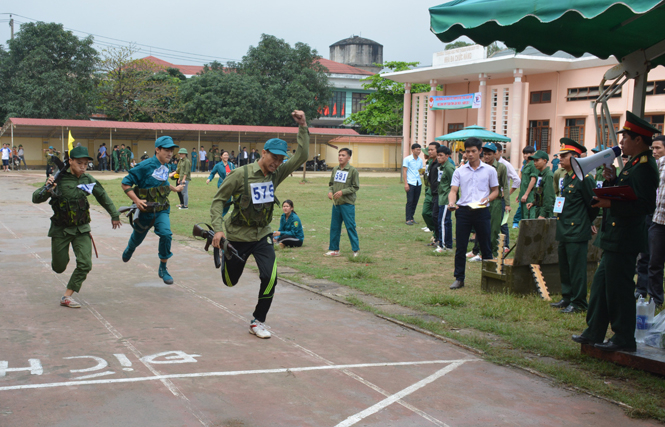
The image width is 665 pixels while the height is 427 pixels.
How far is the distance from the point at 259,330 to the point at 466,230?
3.73 metres

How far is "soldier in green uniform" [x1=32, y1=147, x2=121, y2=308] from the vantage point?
6770mm

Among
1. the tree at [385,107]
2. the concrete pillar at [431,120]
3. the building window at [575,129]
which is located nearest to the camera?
the building window at [575,129]

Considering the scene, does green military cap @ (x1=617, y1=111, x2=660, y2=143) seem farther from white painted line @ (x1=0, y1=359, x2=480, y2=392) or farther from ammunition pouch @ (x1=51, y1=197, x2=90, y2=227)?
ammunition pouch @ (x1=51, y1=197, x2=90, y2=227)

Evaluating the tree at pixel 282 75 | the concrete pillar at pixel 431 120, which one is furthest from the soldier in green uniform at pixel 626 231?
the tree at pixel 282 75

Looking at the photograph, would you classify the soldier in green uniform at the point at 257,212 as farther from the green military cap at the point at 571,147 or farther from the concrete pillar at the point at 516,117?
the concrete pillar at the point at 516,117

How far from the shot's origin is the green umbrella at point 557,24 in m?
4.75

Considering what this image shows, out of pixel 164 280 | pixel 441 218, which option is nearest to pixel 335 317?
pixel 164 280

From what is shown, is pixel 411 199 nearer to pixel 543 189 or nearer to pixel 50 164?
pixel 543 189

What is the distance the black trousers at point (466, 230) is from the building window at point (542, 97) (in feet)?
88.2

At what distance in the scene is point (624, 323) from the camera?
521 centimetres

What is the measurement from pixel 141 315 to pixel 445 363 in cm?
336

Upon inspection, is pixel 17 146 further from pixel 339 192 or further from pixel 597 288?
pixel 597 288

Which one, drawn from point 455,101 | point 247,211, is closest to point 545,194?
point 247,211

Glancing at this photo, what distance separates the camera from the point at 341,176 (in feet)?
33.8
